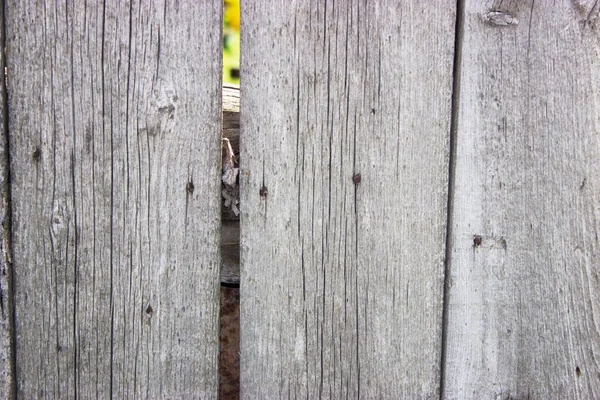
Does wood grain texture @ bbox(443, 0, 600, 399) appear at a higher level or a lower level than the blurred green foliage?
lower

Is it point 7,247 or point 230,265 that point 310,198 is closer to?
point 230,265

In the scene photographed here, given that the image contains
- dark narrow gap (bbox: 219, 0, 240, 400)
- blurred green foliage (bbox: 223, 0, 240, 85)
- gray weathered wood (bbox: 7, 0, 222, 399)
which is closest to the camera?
gray weathered wood (bbox: 7, 0, 222, 399)

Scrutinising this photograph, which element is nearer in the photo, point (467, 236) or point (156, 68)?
point (156, 68)

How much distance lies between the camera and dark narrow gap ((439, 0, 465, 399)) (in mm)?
1487

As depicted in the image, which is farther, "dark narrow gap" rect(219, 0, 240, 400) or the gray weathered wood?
"dark narrow gap" rect(219, 0, 240, 400)

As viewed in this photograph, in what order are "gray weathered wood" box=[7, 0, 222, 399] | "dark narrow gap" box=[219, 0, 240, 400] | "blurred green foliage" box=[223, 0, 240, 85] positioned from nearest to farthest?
"gray weathered wood" box=[7, 0, 222, 399]
"dark narrow gap" box=[219, 0, 240, 400]
"blurred green foliage" box=[223, 0, 240, 85]

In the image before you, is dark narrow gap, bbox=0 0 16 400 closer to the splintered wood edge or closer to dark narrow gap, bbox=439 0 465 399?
the splintered wood edge

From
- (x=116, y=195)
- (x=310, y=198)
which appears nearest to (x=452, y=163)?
(x=310, y=198)

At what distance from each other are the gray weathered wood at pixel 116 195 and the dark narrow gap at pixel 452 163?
2.11 ft

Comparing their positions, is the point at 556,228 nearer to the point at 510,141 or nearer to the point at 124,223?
the point at 510,141

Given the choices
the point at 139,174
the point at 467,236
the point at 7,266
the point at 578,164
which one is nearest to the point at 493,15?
the point at 578,164

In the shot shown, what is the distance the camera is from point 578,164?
59.3 inches

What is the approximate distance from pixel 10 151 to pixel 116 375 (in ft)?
2.21

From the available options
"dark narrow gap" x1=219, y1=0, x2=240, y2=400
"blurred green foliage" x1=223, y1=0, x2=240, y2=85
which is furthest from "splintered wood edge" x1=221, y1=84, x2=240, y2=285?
"blurred green foliage" x1=223, y1=0, x2=240, y2=85
